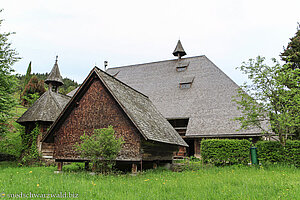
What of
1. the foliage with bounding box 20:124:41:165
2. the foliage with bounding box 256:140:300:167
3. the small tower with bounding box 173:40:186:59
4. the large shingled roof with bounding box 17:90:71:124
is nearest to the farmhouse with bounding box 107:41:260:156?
the small tower with bounding box 173:40:186:59

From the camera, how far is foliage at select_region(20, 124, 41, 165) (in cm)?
1745

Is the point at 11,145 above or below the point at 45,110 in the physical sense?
below

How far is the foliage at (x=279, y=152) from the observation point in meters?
12.2

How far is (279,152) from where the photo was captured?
12656 millimetres

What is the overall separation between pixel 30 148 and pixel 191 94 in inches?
641

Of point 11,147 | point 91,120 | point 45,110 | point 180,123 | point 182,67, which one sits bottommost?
point 11,147

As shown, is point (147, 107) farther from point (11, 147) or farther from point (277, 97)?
point (11, 147)

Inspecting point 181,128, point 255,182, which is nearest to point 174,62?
point 181,128

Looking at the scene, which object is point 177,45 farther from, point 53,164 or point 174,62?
point 53,164

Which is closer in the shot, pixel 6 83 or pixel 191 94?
pixel 6 83

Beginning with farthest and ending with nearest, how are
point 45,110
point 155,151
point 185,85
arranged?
point 185,85 → point 45,110 → point 155,151

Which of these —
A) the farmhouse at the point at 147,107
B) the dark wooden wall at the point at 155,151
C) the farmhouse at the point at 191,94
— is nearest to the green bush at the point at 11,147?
the farmhouse at the point at 147,107

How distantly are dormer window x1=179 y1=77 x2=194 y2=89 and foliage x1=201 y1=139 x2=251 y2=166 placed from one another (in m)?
12.6

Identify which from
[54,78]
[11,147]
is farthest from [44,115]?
[11,147]
